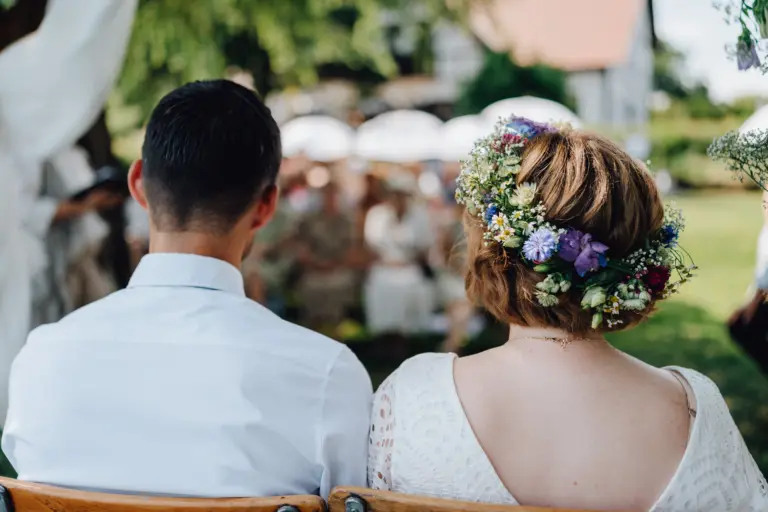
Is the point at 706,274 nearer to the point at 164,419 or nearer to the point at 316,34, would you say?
the point at 316,34

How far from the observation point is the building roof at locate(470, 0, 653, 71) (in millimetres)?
34438

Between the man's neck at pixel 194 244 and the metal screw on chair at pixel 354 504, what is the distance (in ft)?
2.33

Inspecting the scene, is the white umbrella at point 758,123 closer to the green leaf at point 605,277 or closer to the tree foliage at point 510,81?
the green leaf at point 605,277

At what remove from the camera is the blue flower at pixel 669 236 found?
1.83 metres

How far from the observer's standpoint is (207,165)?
6.36 feet

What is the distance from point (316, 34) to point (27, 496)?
22.8ft

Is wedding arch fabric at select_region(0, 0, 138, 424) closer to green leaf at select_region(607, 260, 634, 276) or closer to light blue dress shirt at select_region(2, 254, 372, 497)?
light blue dress shirt at select_region(2, 254, 372, 497)

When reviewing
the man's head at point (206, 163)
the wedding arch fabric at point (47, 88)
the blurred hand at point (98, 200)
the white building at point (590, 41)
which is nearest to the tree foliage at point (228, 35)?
the blurred hand at point (98, 200)

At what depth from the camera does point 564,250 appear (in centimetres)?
172

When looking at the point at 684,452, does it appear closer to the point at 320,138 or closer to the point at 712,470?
the point at 712,470

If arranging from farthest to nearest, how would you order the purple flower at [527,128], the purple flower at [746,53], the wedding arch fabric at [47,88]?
the wedding arch fabric at [47,88] < the purple flower at [746,53] < the purple flower at [527,128]

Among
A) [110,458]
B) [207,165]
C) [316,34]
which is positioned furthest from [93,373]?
[316,34]

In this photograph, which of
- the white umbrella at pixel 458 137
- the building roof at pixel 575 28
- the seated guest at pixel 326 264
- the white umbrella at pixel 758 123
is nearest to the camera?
the white umbrella at pixel 758 123

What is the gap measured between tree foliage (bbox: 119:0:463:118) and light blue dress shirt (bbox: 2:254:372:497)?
5.50 m
